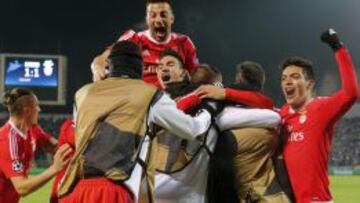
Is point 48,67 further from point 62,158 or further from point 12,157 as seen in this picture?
point 62,158

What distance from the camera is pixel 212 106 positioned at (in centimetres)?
450

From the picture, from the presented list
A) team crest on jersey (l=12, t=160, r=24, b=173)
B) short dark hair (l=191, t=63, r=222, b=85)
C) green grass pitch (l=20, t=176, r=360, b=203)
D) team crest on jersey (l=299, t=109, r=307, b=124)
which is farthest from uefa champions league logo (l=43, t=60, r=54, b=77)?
team crest on jersey (l=299, t=109, r=307, b=124)

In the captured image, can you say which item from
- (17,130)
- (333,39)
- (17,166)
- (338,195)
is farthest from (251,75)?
(338,195)

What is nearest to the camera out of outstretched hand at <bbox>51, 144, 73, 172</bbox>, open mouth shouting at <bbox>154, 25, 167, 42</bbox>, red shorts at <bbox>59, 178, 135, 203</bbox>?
red shorts at <bbox>59, 178, 135, 203</bbox>

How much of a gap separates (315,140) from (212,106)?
792mm

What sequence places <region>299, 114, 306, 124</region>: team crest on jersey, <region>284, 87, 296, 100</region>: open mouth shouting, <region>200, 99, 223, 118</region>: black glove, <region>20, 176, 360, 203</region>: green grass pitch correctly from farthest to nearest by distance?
<region>20, 176, 360, 203</region>: green grass pitch
<region>284, 87, 296, 100</region>: open mouth shouting
<region>299, 114, 306, 124</region>: team crest on jersey
<region>200, 99, 223, 118</region>: black glove

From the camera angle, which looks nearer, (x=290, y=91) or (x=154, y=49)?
(x=290, y=91)

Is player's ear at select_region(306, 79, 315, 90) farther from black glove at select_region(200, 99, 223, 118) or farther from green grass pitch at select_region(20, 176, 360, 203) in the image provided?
green grass pitch at select_region(20, 176, 360, 203)

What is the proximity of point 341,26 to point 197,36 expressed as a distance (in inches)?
347

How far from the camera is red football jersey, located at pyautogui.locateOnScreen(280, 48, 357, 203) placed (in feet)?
15.2

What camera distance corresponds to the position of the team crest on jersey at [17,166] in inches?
226

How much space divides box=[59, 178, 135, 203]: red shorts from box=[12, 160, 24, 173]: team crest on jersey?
6.98 feet

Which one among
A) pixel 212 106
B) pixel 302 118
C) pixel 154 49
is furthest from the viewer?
pixel 154 49

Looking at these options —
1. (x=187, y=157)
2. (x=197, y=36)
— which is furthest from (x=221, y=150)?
(x=197, y=36)
